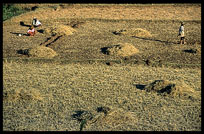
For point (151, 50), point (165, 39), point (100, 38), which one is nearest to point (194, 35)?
point (165, 39)

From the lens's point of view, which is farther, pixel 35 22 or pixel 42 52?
pixel 35 22

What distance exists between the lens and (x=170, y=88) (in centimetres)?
1623

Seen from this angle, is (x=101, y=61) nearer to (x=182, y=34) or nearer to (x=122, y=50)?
(x=122, y=50)

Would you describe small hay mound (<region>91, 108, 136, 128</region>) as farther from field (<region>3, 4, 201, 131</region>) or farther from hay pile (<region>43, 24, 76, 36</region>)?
hay pile (<region>43, 24, 76, 36</region>)

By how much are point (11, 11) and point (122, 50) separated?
46.3 ft

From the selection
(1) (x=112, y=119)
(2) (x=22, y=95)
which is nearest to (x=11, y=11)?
(2) (x=22, y=95)

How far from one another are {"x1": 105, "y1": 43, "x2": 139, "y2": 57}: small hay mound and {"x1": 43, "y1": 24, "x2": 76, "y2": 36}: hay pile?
4.65 meters

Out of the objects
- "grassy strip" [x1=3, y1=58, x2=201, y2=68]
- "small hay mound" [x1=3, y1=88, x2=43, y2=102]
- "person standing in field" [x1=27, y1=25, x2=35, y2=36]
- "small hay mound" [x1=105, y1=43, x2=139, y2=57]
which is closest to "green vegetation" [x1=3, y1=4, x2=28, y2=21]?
"person standing in field" [x1=27, y1=25, x2=35, y2=36]

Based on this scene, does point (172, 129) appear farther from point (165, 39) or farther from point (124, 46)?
point (165, 39)

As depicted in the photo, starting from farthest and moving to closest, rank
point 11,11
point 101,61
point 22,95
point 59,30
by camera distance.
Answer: point 11,11
point 59,30
point 101,61
point 22,95

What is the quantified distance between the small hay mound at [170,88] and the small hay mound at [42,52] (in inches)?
251

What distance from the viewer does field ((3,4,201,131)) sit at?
14.1 meters

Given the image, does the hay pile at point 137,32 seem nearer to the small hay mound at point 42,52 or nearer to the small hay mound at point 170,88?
the small hay mound at point 42,52

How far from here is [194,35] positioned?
80.6 feet
